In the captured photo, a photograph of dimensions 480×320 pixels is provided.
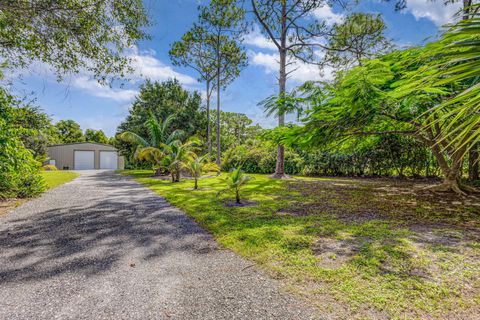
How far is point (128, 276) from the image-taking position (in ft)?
8.45

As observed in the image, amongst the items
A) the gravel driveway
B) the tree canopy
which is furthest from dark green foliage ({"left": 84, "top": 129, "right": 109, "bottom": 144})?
the gravel driveway

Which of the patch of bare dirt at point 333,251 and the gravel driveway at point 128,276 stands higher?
the patch of bare dirt at point 333,251

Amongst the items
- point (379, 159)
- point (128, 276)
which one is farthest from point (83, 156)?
point (128, 276)

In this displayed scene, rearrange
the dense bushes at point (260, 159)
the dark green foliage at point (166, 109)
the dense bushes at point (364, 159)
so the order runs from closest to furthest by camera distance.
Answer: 1. the dense bushes at point (364, 159)
2. the dense bushes at point (260, 159)
3. the dark green foliage at point (166, 109)

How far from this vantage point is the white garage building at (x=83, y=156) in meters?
28.3

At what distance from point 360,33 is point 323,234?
12713 millimetres

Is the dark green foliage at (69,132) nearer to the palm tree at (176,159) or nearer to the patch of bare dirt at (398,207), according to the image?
the palm tree at (176,159)

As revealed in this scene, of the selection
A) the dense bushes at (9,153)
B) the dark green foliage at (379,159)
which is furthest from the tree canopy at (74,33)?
the dark green foliage at (379,159)

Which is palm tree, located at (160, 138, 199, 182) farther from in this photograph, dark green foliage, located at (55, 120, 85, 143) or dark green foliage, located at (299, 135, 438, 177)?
dark green foliage, located at (55, 120, 85, 143)

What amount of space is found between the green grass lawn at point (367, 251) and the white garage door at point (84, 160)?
2932cm

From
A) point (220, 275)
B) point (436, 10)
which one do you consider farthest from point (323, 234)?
point (436, 10)

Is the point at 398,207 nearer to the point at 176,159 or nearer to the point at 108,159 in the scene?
the point at 176,159

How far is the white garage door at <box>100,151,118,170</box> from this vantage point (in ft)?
99.3

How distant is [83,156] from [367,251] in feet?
111
